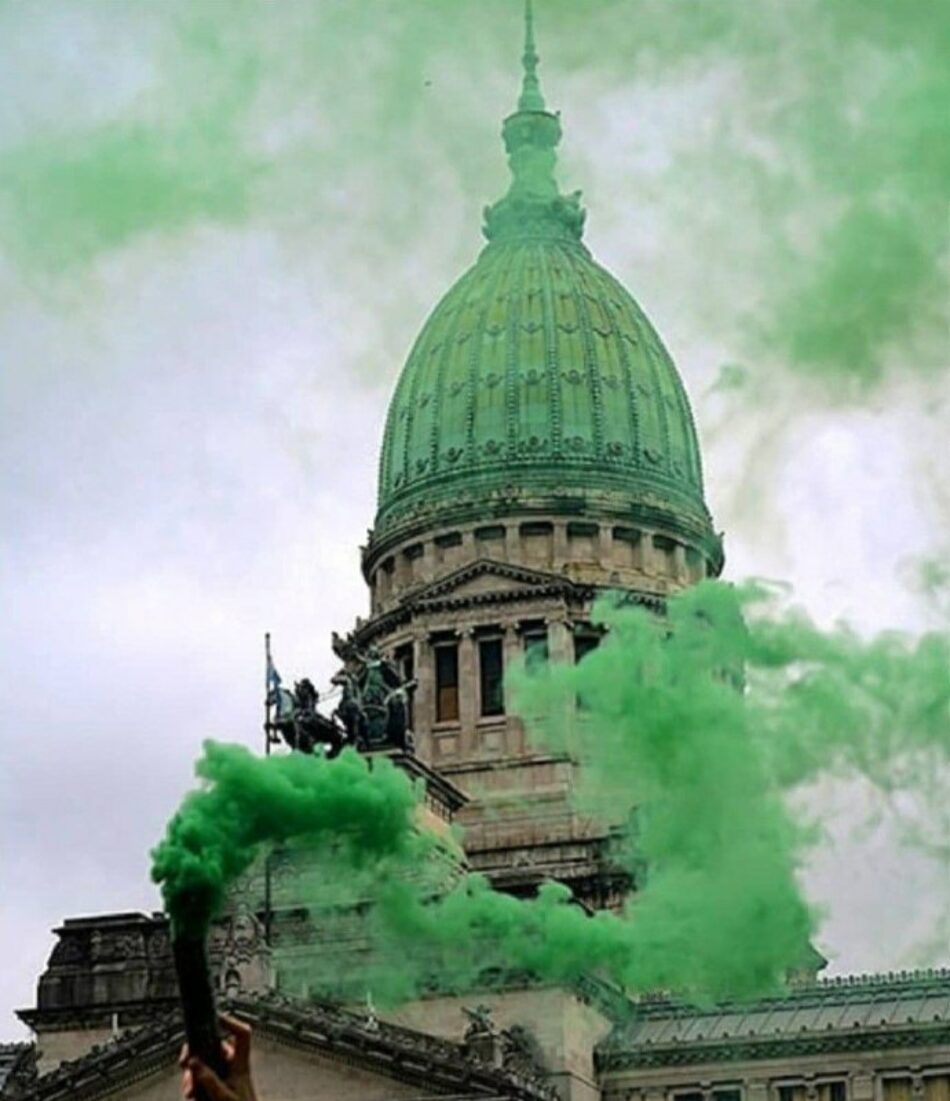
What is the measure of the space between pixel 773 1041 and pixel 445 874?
555 inches

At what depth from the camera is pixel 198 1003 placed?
3553cm

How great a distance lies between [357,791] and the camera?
48875 millimetres

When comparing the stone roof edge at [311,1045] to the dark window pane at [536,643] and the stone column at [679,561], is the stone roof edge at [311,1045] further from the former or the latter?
the stone column at [679,561]

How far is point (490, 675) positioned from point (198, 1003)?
93.2 metres

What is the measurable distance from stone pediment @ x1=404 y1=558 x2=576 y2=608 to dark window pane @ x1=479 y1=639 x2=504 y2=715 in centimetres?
212

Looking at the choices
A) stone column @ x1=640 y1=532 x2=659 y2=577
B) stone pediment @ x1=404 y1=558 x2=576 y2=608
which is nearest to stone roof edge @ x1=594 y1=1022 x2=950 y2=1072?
stone pediment @ x1=404 y1=558 x2=576 y2=608

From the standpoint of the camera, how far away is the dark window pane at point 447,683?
129 metres

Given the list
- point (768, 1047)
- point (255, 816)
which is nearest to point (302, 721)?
point (768, 1047)

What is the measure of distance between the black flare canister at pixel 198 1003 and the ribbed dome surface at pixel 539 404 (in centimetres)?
9421

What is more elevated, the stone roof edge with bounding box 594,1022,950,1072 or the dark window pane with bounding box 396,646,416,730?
the dark window pane with bounding box 396,646,416,730

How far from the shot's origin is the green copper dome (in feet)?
430

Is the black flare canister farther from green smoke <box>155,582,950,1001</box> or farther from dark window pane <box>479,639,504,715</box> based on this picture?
dark window pane <box>479,639,504,715</box>

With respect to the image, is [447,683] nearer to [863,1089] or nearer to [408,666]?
[408,666]

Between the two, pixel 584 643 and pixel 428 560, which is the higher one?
pixel 428 560
